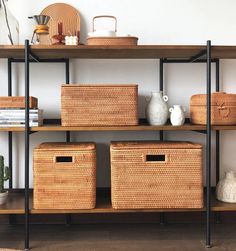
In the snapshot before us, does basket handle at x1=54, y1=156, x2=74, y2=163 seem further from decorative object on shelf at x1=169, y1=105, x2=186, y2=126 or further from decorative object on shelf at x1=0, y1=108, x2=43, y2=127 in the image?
decorative object on shelf at x1=169, y1=105, x2=186, y2=126

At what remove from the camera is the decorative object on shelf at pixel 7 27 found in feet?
7.44

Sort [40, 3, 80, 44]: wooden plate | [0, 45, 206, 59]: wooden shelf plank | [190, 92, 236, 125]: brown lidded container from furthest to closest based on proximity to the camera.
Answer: [40, 3, 80, 44]: wooden plate, [190, 92, 236, 125]: brown lidded container, [0, 45, 206, 59]: wooden shelf plank

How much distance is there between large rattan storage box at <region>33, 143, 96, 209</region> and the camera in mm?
2088

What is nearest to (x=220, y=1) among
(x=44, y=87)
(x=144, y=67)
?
(x=144, y=67)

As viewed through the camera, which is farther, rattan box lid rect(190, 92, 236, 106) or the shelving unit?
rattan box lid rect(190, 92, 236, 106)

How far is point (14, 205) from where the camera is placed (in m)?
2.19

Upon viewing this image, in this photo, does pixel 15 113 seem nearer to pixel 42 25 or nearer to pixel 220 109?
pixel 42 25

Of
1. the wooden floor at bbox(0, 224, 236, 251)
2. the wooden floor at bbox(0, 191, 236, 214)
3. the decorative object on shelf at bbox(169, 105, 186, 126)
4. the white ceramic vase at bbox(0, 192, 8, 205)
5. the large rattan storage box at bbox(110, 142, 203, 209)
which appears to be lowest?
the wooden floor at bbox(0, 224, 236, 251)

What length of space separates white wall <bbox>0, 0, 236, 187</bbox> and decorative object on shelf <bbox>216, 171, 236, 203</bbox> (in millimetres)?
425

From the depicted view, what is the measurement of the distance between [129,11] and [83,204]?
52.8 inches

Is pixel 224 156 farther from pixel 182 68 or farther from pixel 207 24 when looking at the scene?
pixel 207 24

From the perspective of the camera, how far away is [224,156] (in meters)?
2.58

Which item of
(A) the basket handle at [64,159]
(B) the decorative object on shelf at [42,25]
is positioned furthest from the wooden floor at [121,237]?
(B) the decorative object on shelf at [42,25]

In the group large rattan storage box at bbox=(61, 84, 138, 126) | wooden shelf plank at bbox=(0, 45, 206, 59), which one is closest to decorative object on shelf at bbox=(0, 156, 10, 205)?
large rattan storage box at bbox=(61, 84, 138, 126)
